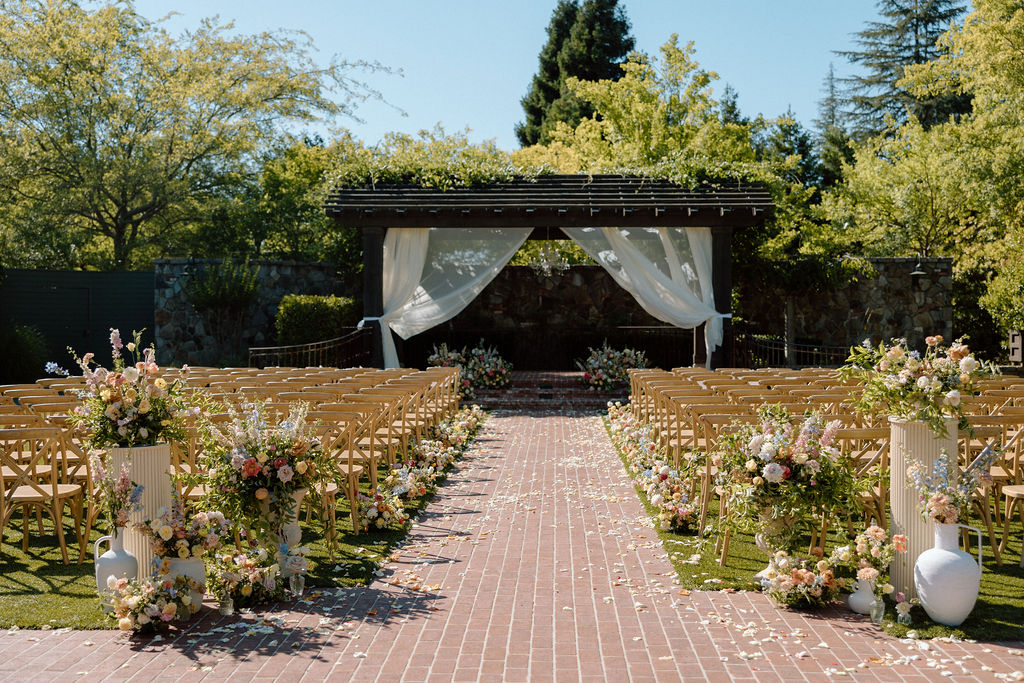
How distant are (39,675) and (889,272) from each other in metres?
18.3

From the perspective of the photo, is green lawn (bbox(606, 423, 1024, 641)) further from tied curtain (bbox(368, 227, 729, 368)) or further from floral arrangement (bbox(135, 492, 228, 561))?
tied curtain (bbox(368, 227, 729, 368))

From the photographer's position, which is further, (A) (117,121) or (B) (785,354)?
(A) (117,121)

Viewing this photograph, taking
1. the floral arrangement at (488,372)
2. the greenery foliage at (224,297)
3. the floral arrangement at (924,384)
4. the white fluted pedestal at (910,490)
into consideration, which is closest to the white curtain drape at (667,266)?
the floral arrangement at (488,372)

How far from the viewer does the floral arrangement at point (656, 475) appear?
22.1 ft

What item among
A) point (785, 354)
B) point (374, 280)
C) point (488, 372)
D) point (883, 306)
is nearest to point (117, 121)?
point (374, 280)

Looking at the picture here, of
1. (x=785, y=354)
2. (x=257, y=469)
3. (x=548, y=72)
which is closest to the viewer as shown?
(x=257, y=469)

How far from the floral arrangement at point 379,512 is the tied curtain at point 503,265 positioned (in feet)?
30.3

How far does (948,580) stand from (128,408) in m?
4.39

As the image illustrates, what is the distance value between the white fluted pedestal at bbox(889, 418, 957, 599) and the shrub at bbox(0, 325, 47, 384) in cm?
1583

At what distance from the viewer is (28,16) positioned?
75.4 feet

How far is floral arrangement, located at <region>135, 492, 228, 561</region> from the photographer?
192 inches

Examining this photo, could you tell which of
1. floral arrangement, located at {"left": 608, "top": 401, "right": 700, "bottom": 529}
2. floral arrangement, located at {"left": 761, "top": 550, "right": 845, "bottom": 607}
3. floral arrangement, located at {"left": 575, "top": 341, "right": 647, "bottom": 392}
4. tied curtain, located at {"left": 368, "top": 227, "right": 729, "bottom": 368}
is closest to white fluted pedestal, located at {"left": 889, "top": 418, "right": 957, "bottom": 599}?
floral arrangement, located at {"left": 761, "top": 550, "right": 845, "bottom": 607}

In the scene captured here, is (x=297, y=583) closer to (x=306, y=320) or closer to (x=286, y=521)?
(x=286, y=521)

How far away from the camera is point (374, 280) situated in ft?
52.7
